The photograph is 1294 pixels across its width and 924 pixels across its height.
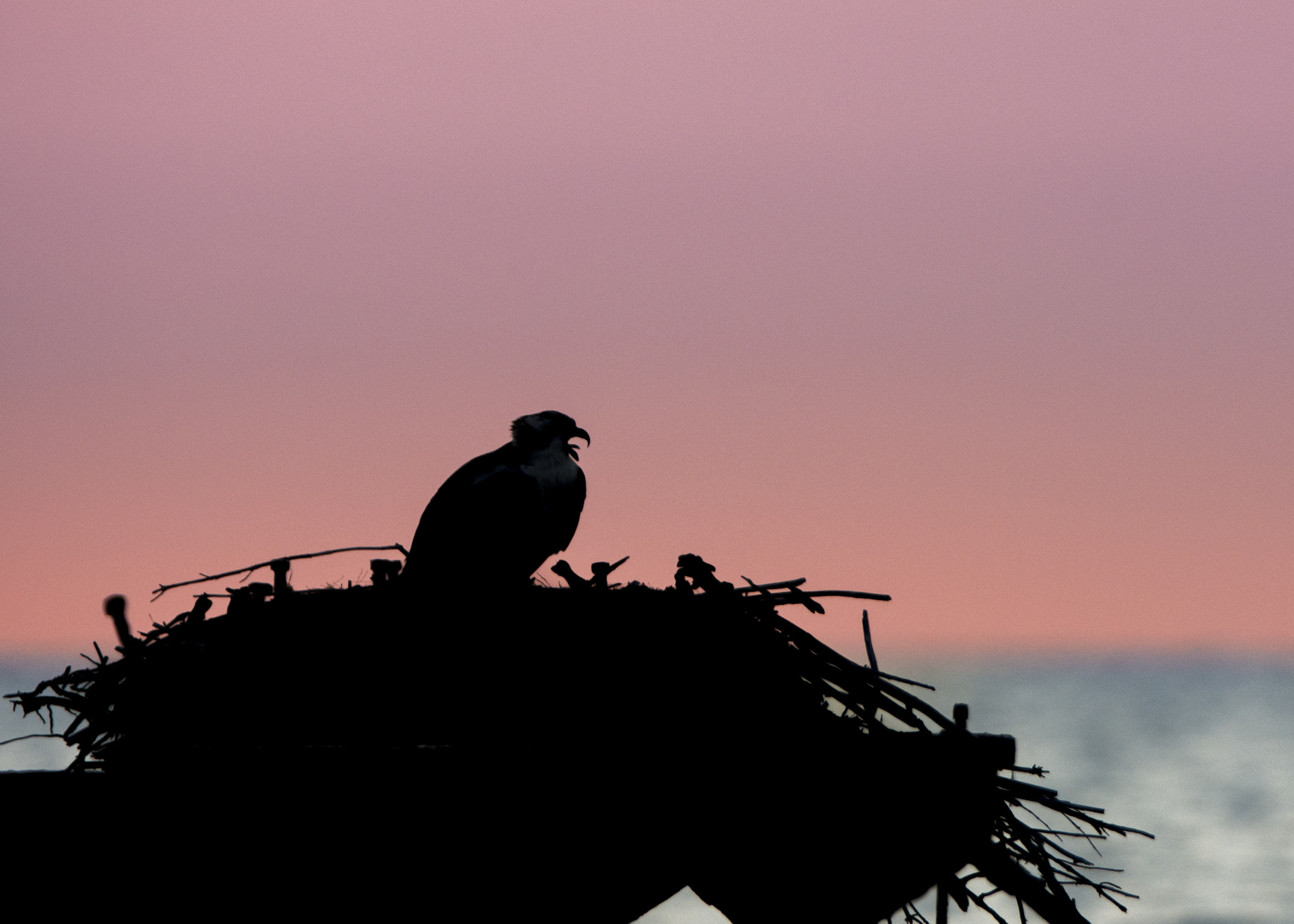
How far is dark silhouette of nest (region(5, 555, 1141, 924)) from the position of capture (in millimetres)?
3154

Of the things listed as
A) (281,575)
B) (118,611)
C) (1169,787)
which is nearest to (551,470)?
(281,575)

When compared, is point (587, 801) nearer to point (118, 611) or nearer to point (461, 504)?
point (118, 611)

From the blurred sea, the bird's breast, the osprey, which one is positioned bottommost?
the osprey

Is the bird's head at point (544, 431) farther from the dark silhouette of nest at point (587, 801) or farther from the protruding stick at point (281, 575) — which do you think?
the dark silhouette of nest at point (587, 801)

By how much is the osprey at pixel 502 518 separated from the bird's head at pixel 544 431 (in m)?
0.15

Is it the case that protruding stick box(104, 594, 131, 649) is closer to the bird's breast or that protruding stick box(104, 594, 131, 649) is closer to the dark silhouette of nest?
the dark silhouette of nest

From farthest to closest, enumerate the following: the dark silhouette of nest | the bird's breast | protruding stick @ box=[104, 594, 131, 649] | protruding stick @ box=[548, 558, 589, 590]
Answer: the bird's breast → protruding stick @ box=[548, 558, 589, 590] → protruding stick @ box=[104, 594, 131, 649] → the dark silhouette of nest

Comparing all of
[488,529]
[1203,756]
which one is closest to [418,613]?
[488,529]

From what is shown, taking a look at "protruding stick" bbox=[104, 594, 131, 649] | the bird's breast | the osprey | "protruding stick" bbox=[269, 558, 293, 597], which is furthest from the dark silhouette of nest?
the bird's breast

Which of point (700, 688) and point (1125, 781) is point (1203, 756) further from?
point (700, 688)

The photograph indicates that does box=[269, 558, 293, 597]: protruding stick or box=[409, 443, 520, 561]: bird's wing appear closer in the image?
box=[269, 558, 293, 597]: protruding stick

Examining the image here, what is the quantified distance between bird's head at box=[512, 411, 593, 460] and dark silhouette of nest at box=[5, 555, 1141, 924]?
11.9ft

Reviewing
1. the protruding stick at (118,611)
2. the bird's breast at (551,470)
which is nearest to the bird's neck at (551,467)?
the bird's breast at (551,470)

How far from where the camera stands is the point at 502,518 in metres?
7.86
